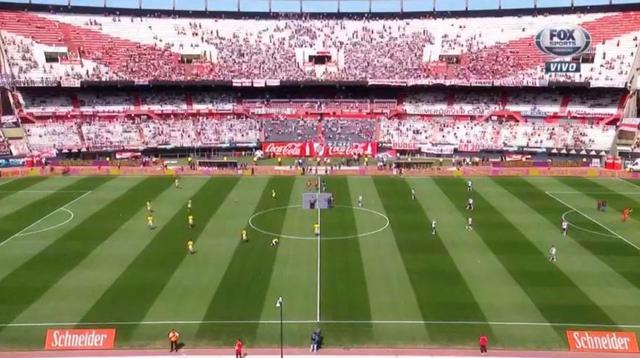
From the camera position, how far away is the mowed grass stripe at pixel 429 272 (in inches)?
1243

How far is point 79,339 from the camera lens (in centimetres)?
2867

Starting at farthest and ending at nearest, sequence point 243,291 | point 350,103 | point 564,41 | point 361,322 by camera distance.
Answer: point 350,103 < point 564,41 < point 243,291 < point 361,322

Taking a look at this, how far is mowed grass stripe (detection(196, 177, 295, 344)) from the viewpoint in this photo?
29.9m

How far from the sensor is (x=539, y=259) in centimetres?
3916

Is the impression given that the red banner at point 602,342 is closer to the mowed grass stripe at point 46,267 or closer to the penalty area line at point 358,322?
the penalty area line at point 358,322

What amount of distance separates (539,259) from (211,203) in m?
27.2

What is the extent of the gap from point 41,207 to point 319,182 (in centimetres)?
2365

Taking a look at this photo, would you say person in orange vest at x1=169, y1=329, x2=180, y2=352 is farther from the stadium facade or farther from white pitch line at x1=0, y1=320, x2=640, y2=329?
the stadium facade

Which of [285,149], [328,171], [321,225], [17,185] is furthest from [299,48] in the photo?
[321,225]

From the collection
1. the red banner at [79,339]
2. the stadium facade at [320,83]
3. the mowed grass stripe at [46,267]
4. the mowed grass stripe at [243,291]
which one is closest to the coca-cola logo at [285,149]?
the stadium facade at [320,83]

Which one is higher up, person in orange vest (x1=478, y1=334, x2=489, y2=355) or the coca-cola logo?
the coca-cola logo

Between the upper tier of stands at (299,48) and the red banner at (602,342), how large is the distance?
198 ft

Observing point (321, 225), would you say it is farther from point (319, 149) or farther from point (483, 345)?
point (319, 149)

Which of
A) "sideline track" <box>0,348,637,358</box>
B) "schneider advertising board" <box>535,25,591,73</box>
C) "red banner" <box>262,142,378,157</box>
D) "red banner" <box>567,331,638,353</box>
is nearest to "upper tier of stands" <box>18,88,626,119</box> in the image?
"schneider advertising board" <box>535,25,591,73</box>
